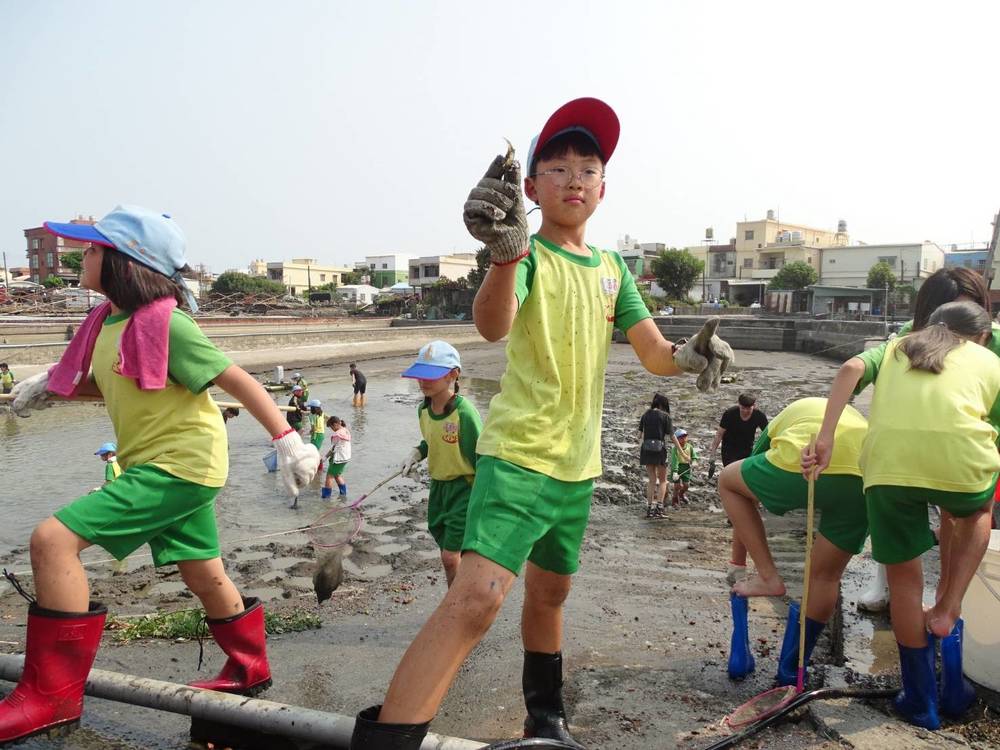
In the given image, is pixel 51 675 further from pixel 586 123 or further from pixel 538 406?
pixel 586 123

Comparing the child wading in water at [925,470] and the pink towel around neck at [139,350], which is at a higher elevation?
the pink towel around neck at [139,350]

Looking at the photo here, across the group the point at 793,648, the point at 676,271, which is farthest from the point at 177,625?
the point at 676,271

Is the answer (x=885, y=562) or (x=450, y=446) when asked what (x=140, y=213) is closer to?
(x=450, y=446)

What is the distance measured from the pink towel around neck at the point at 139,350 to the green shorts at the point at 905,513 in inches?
109

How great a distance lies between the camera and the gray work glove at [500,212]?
1908 millimetres

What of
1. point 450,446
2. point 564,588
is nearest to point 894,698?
point 564,588

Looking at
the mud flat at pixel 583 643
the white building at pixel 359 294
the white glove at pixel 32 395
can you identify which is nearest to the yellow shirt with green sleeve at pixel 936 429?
the mud flat at pixel 583 643

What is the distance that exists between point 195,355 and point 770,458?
8.31 feet

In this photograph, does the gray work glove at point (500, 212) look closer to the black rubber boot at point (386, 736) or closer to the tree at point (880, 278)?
the black rubber boot at point (386, 736)

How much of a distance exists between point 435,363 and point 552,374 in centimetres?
239

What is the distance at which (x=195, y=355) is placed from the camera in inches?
107

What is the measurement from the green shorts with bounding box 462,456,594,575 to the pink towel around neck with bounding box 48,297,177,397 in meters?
1.29

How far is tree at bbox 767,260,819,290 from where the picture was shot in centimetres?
6662

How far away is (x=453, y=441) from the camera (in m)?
4.56
